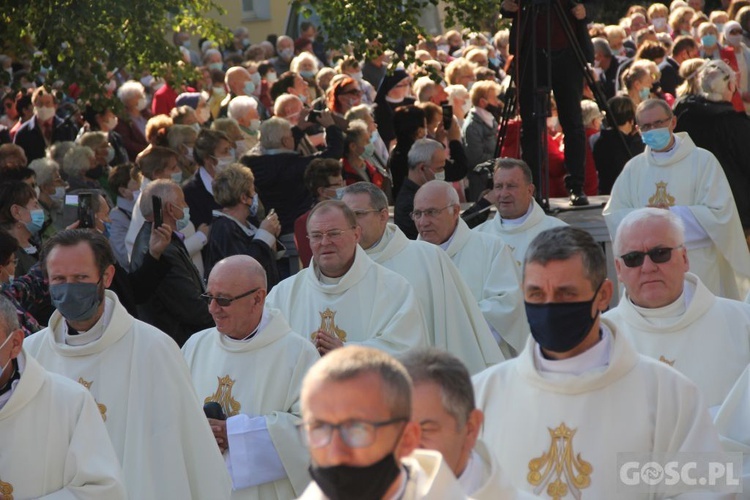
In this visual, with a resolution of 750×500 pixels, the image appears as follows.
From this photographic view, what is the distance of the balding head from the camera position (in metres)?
6.59

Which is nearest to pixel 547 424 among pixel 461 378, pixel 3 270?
pixel 461 378

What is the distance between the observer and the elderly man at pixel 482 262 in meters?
8.81

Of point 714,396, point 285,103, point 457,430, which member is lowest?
point 714,396

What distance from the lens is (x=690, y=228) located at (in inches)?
387

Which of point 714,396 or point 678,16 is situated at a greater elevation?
point 678,16

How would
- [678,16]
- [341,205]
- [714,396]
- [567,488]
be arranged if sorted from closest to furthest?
1. [567,488]
2. [714,396]
3. [341,205]
4. [678,16]

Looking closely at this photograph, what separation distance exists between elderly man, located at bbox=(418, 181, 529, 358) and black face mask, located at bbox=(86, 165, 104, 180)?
365cm

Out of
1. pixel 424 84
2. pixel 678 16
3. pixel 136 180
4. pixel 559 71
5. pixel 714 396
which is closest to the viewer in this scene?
pixel 714 396

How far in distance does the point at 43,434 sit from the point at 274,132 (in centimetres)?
557

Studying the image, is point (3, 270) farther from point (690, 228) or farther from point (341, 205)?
point (690, 228)

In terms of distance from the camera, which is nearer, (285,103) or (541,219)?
(541,219)

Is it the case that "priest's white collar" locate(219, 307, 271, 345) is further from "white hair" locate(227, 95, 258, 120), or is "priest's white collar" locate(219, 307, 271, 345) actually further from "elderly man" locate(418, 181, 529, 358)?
"white hair" locate(227, 95, 258, 120)

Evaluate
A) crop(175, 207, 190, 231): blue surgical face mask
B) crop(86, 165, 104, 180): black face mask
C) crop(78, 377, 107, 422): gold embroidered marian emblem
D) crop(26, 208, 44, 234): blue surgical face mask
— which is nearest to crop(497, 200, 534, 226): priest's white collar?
crop(175, 207, 190, 231): blue surgical face mask

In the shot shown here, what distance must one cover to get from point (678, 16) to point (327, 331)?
12.7 meters
